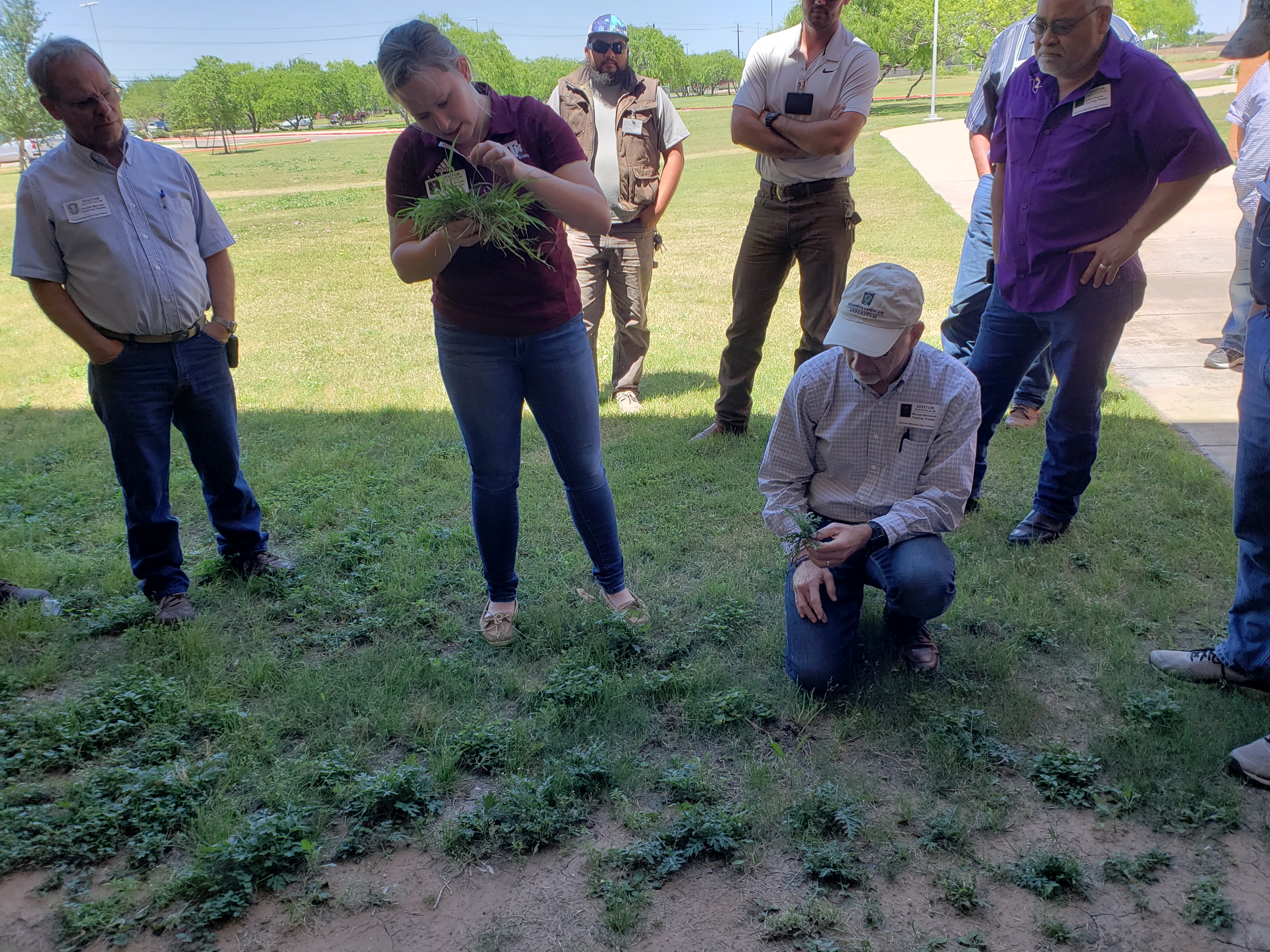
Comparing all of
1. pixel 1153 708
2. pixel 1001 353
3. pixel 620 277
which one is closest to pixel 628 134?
pixel 620 277

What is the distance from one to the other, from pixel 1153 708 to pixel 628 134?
4286 millimetres

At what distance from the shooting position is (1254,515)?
2.90 meters

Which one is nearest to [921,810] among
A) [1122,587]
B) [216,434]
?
[1122,587]

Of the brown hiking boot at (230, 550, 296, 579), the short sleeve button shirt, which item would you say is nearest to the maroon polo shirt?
the short sleeve button shirt

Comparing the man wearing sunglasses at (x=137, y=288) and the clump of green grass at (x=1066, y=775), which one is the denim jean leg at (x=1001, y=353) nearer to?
the clump of green grass at (x=1066, y=775)

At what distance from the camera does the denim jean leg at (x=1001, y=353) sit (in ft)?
13.1

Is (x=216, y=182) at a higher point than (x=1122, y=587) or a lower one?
higher

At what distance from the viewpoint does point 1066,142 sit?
3.57 metres

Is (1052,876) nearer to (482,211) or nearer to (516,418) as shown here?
(516,418)

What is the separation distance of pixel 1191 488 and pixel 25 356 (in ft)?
31.5

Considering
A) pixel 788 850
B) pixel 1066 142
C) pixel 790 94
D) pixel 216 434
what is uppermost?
pixel 790 94

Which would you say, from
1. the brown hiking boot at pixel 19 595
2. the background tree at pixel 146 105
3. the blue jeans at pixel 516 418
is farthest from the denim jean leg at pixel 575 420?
the background tree at pixel 146 105

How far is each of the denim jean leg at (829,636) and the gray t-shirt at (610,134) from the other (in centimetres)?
324

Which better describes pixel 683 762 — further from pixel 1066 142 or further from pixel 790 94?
pixel 790 94
